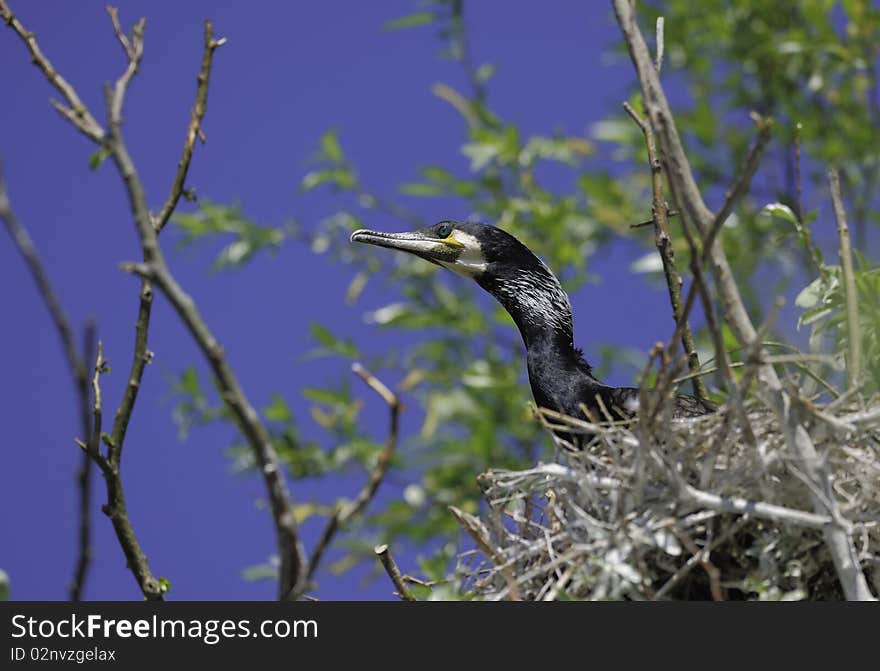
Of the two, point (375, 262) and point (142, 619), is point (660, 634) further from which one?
point (375, 262)

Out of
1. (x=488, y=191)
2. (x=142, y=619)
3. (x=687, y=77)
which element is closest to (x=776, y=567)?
(x=142, y=619)

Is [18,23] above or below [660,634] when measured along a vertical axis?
above

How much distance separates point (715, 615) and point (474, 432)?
4301 mm

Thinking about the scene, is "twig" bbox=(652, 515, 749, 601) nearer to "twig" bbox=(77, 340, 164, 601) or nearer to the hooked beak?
"twig" bbox=(77, 340, 164, 601)

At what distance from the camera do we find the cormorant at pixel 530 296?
12.9ft

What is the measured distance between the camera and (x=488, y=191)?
738 cm

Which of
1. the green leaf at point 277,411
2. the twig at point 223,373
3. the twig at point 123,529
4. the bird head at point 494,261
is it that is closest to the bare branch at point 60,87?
the twig at point 223,373

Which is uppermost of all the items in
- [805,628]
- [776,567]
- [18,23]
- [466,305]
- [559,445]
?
[466,305]

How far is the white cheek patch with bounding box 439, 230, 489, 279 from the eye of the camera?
444 centimetres

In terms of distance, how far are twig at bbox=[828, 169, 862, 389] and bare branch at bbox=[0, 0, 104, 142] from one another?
4.97 feet

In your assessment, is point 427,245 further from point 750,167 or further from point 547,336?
point 750,167

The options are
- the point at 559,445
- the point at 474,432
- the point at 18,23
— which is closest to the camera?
the point at 18,23

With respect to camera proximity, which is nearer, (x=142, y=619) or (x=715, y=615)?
(x=142, y=619)

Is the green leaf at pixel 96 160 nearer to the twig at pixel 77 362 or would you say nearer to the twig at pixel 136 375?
the twig at pixel 136 375
